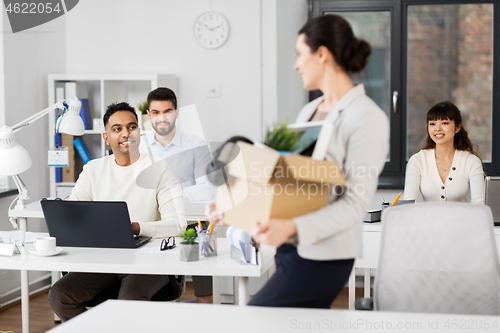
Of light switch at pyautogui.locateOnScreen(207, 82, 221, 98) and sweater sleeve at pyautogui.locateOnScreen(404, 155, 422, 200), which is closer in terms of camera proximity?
sweater sleeve at pyautogui.locateOnScreen(404, 155, 422, 200)

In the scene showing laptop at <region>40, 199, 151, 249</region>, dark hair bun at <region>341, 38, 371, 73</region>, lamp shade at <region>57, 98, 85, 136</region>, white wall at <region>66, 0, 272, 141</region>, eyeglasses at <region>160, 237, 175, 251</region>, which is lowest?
eyeglasses at <region>160, 237, 175, 251</region>

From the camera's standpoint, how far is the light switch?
4422mm

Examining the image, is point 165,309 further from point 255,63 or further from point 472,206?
point 255,63

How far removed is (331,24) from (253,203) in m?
0.43

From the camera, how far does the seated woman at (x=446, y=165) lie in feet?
10.4

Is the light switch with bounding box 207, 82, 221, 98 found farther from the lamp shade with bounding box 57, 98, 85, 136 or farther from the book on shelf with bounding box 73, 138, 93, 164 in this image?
the lamp shade with bounding box 57, 98, 85, 136

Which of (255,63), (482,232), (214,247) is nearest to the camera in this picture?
(482,232)

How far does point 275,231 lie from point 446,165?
2.29m

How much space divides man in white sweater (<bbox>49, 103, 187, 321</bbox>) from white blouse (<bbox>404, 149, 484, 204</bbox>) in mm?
1426

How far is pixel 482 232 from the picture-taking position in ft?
6.04

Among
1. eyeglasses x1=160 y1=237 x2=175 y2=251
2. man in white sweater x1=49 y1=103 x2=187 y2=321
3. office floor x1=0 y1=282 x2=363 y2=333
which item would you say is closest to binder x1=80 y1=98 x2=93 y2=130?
office floor x1=0 y1=282 x2=363 y2=333

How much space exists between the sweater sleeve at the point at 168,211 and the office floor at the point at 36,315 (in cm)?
125

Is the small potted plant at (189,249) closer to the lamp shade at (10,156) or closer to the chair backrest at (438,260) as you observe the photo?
the chair backrest at (438,260)

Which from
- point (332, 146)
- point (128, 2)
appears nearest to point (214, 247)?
point (332, 146)
